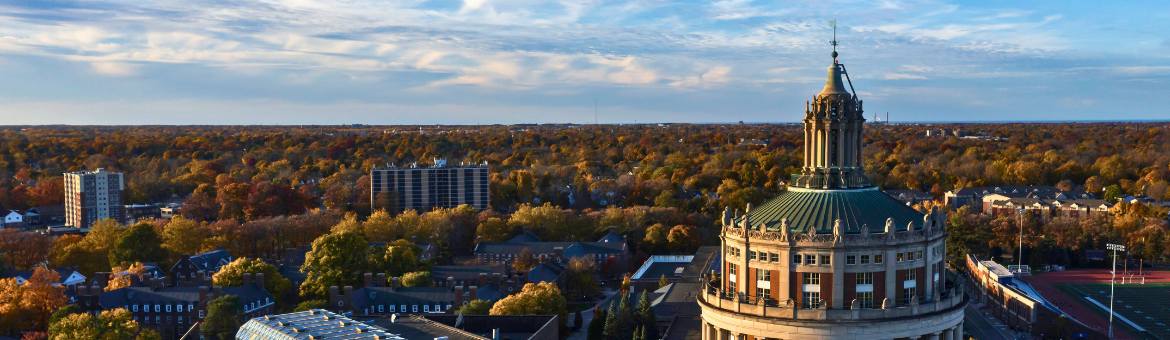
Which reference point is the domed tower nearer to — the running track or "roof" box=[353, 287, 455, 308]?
"roof" box=[353, 287, 455, 308]

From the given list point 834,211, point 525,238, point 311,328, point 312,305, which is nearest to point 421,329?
point 311,328

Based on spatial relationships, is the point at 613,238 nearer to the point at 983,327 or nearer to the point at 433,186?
the point at 983,327

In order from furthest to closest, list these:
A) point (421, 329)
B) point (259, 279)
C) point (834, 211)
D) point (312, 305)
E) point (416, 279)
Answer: point (416, 279)
point (259, 279)
point (312, 305)
point (421, 329)
point (834, 211)

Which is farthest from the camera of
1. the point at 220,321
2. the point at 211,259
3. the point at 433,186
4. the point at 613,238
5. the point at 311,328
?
the point at 433,186

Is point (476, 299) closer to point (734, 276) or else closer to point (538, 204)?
point (734, 276)

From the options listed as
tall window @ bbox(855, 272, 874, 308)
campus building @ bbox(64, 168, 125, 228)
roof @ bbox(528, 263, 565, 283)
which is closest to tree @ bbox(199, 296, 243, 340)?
roof @ bbox(528, 263, 565, 283)
